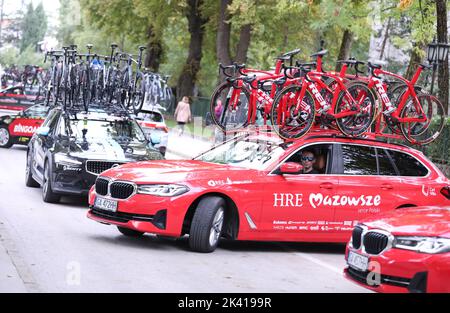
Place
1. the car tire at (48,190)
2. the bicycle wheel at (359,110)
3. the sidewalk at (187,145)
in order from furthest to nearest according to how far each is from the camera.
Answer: the sidewalk at (187,145)
the car tire at (48,190)
the bicycle wheel at (359,110)

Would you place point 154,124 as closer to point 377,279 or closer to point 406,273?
point 377,279

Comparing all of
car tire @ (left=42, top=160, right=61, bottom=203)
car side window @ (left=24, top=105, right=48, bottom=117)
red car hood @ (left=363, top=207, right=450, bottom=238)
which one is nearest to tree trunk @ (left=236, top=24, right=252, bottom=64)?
car side window @ (left=24, top=105, right=48, bottom=117)

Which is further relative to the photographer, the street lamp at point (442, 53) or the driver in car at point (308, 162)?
the street lamp at point (442, 53)

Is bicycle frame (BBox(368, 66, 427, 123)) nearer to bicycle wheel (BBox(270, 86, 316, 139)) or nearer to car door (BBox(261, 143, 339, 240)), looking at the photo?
bicycle wheel (BBox(270, 86, 316, 139))

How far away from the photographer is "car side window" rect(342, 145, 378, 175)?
12.9m

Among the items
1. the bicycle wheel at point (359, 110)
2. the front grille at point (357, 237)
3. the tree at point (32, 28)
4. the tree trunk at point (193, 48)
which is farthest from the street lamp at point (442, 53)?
the tree at point (32, 28)

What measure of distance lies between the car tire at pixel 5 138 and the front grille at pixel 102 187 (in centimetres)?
1742

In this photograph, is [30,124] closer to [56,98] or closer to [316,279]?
[56,98]

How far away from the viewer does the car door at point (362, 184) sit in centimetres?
1256

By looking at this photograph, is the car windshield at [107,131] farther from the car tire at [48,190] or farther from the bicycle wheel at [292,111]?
the bicycle wheel at [292,111]

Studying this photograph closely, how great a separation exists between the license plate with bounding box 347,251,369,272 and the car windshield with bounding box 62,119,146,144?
8069 mm

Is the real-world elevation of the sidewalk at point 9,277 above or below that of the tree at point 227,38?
below

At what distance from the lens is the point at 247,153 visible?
41.6 feet

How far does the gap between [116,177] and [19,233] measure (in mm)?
1570
